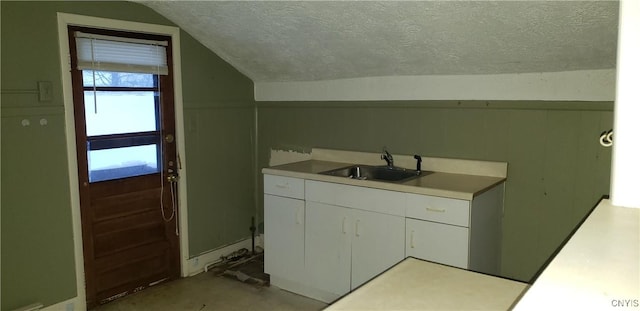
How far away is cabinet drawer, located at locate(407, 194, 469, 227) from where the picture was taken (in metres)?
2.70

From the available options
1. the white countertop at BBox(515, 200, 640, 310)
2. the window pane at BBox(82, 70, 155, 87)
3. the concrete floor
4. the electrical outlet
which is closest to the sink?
the concrete floor

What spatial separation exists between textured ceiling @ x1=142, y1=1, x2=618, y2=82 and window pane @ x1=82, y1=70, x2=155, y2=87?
0.50m

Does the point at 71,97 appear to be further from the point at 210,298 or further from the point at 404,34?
the point at 404,34

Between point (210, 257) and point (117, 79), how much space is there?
1.66m

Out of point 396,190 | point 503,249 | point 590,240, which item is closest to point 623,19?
Answer: point 590,240

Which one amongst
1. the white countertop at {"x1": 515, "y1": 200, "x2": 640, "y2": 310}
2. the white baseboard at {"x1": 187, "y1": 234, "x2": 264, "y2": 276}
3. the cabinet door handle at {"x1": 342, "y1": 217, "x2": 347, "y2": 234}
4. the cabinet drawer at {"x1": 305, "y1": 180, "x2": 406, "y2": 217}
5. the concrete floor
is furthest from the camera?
the white baseboard at {"x1": 187, "y1": 234, "x2": 264, "y2": 276}

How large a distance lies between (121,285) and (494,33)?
3050 mm

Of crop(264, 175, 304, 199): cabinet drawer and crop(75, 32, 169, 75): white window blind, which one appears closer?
crop(75, 32, 169, 75): white window blind

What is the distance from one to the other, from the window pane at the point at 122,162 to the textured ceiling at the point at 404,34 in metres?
1.00

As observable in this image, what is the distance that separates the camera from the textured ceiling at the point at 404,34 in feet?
7.70

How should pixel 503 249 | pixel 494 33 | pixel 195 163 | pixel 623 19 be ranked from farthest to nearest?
1. pixel 195 163
2. pixel 503 249
3. pixel 494 33
4. pixel 623 19

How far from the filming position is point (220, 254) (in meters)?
4.12

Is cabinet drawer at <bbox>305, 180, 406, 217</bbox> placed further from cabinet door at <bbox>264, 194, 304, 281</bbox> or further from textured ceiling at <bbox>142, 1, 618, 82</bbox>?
textured ceiling at <bbox>142, 1, 618, 82</bbox>

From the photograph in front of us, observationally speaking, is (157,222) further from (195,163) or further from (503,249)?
(503,249)
